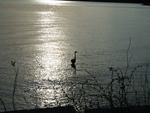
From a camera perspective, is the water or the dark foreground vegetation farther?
the water

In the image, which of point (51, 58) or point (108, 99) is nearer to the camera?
point (108, 99)

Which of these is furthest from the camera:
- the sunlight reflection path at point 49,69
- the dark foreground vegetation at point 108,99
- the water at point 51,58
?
the water at point 51,58

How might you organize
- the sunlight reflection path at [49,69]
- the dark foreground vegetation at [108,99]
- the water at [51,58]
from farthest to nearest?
the water at [51,58], the sunlight reflection path at [49,69], the dark foreground vegetation at [108,99]

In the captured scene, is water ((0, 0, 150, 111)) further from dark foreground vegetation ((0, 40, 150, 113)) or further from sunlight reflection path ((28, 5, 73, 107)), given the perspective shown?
dark foreground vegetation ((0, 40, 150, 113))

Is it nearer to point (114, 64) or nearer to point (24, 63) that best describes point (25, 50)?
point (24, 63)

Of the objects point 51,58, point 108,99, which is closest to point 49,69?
point 51,58

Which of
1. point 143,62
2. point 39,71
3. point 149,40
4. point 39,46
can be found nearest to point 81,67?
point 39,71

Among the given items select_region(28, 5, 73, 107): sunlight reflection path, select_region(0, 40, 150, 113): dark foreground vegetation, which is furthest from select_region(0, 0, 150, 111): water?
select_region(0, 40, 150, 113): dark foreground vegetation

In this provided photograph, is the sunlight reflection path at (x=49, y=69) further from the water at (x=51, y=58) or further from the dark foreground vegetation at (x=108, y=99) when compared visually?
the dark foreground vegetation at (x=108, y=99)

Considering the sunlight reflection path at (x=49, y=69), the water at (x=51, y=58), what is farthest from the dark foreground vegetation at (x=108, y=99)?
the water at (x=51, y=58)

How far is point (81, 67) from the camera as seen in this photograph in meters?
23.7

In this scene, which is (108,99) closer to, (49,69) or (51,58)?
(49,69)

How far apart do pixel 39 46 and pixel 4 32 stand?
1059 cm

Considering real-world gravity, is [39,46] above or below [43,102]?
above
